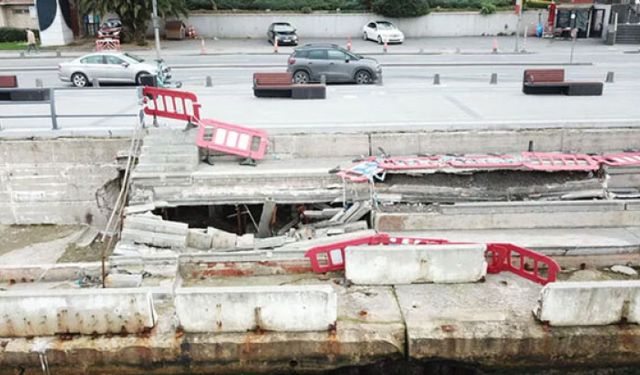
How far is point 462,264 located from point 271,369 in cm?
354

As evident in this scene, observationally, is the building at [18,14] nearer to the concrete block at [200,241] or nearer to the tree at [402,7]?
the tree at [402,7]

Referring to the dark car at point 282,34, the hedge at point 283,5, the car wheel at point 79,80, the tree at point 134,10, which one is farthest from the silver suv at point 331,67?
the hedge at point 283,5

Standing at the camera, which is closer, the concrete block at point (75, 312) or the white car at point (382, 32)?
the concrete block at point (75, 312)

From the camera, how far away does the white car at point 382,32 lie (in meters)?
35.7

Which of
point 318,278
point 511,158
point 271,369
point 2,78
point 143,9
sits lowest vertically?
point 271,369

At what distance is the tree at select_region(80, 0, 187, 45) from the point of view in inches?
1261

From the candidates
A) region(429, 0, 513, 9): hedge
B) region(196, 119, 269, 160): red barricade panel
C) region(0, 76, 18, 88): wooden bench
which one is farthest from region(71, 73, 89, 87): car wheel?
region(429, 0, 513, 9): hedge

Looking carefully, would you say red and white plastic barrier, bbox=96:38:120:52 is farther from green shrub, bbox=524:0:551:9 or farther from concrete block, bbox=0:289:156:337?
green shrub, bbox=524:0:551:9

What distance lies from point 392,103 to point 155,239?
29.2 feet

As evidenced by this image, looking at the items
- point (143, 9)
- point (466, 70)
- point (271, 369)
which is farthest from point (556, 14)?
point (271, 369)

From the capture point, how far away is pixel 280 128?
1393cm

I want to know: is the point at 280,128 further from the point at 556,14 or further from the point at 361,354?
the point at 556,14

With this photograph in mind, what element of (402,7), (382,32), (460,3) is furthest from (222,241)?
(460,3)

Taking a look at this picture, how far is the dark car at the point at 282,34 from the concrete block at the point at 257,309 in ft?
90.1
